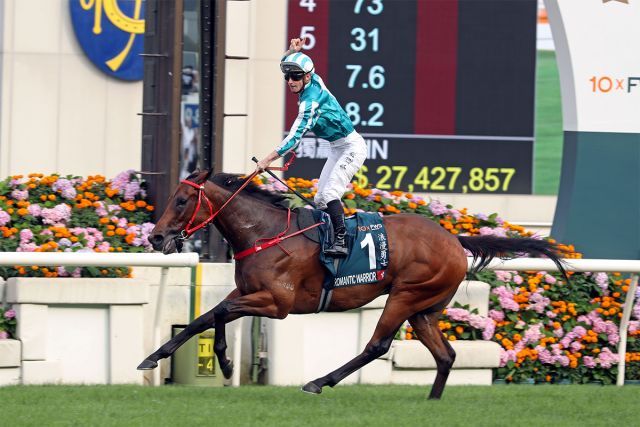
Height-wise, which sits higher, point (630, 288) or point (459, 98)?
point (459, 98)

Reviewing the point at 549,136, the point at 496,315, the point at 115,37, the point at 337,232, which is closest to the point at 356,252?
the point at 337,232

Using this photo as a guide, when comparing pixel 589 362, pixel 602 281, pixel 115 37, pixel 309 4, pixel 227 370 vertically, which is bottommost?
pixel 589 362

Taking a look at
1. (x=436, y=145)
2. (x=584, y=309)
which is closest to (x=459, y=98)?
(x=436, y=145)

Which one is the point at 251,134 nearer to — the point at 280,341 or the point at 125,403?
the point at 280,341

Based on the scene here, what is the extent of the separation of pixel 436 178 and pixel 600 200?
1748 millimetres

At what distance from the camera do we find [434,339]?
22.2ft

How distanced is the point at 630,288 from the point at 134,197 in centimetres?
Answer: 320

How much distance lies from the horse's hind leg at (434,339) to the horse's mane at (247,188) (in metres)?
0.96

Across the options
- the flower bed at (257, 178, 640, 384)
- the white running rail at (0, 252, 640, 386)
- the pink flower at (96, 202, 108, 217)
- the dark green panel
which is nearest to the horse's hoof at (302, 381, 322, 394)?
the white running rail at (0, 252, 640, 386)

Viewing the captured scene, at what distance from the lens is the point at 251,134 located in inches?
427

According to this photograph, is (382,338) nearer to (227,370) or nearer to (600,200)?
(227,370)

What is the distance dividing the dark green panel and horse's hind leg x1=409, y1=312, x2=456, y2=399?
244 centimetres

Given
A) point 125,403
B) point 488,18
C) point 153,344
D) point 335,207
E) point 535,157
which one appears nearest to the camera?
point 125,403

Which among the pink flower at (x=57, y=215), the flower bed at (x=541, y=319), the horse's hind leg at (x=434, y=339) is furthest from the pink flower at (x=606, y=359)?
the pink flower at (x=57, y=215)
